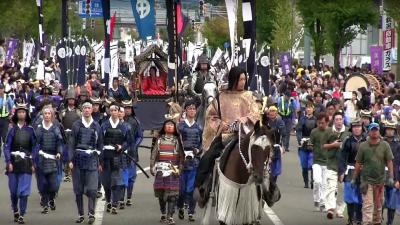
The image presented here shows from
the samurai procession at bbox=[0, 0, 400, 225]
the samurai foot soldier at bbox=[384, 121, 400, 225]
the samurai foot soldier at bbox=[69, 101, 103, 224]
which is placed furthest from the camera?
the samurai foot soldier at bbox=[69, 101, 103, 224]

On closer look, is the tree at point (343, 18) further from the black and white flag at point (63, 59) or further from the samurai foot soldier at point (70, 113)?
the samurai foot soldier at point (70, 113)

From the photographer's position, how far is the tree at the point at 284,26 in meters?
60.8

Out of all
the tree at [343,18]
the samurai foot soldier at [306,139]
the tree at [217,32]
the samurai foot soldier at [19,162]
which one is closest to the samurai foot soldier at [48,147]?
the samurai foot soldier at [19,162]

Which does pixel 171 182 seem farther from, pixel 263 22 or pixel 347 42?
pixel 263 22

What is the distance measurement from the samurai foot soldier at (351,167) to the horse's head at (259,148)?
4363 millimetres

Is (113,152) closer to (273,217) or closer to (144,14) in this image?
(273,217)

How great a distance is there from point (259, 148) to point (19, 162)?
5.74 m

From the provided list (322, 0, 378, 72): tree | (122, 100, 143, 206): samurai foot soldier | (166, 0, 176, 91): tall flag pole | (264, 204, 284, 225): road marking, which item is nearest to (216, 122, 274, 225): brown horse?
(264, 204, 284, 225): road marking

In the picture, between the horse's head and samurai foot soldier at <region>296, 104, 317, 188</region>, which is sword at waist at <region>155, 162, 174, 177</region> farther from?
the horse's head

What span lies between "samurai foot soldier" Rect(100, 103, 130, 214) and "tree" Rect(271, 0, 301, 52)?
42.9 meters

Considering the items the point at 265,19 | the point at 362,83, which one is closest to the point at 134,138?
the point at 362,83

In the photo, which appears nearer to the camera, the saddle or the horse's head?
the horse's head

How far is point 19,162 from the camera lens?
17016mm

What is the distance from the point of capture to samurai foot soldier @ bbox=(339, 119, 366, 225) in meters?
16.6
